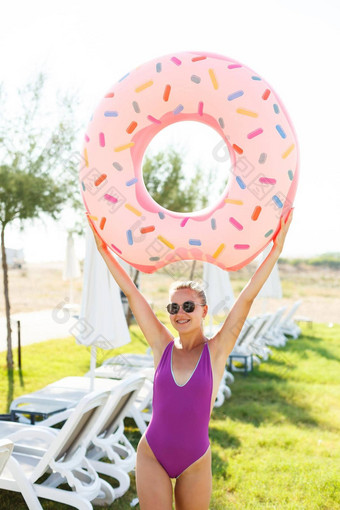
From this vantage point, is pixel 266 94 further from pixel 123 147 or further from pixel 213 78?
pixel 123 147

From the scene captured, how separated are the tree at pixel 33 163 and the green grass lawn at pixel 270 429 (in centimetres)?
157

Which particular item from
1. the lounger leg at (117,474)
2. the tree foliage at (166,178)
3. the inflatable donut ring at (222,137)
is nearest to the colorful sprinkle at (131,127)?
the inflatable donut ring at (222,137)

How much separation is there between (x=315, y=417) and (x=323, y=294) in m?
25.5

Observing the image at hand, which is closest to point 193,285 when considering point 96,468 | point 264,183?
point 264,183

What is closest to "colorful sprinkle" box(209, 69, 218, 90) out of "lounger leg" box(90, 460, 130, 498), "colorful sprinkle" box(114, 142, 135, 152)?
"colorful sprinkle" box(114, 142, 135, 152)

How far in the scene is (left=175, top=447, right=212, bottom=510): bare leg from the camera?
2229 mm

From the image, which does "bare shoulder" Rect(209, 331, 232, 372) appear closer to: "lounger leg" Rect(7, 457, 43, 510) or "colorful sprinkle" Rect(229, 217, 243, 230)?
"colorful sprinkle" Rect(229, 217, 243, 230)

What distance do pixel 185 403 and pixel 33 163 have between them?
23.6ft

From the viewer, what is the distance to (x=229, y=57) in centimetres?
A: 268

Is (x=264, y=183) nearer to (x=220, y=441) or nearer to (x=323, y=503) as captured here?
(x=323, y=503)

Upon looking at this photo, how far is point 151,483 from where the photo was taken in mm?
2248

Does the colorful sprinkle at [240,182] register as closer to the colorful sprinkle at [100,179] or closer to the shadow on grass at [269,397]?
the colorful sprinkle at [100,179]

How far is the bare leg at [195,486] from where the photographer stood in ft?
7.31

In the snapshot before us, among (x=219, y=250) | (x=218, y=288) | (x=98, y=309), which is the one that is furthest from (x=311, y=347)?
(x=219, y=250)
